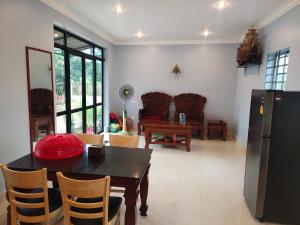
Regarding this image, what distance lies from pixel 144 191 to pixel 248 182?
4.27 feet

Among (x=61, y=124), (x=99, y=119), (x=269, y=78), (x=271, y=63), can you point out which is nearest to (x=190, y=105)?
(x=269, y=78)

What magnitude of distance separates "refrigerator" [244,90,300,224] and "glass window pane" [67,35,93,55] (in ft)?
11.9

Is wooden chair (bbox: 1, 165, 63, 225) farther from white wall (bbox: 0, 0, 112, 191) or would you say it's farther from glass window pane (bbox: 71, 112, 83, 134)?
glass window pane (bbox: 71, 112, 83, 134)

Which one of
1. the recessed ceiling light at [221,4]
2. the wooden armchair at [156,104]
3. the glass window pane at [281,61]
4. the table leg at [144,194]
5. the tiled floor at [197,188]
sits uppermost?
the recessed ceiling light at [221,4]

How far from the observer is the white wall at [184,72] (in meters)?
5.84

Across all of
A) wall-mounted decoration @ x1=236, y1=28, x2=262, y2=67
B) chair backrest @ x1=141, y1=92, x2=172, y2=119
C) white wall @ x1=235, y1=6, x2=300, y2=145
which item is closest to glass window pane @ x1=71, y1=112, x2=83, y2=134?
chair backrest @ x1=141, y1=92, x2=172, y2=119

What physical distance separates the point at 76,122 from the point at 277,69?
166 inches

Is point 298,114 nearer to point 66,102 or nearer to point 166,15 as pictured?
point 166,15

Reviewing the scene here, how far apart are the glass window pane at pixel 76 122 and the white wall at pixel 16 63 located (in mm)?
1614

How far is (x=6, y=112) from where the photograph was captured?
8.07 feet

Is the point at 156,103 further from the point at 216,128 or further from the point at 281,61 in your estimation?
the point at 281,61

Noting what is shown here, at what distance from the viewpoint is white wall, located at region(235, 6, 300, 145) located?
289 centimetres

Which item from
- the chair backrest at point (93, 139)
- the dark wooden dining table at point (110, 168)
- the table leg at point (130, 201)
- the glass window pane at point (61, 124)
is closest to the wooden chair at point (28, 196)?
the dark wooden dining table at point (110, 168)

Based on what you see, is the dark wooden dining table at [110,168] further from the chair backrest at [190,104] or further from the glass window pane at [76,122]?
the chair backrest at [190,104]
